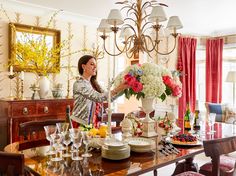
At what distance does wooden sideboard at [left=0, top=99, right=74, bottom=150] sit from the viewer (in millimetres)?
3217

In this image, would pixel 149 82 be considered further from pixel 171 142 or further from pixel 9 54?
pixel 9 54

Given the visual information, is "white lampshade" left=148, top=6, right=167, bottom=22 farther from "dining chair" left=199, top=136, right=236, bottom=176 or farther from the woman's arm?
"dining chair" left=199, top=136, right=236, bottom=176

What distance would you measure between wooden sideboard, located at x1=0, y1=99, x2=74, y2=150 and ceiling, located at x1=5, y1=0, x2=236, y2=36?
1480 mm

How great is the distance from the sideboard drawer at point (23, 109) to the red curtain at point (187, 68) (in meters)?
3.47

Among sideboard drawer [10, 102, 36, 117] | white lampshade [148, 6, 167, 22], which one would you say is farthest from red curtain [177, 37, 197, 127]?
sideboard drawer [10, 102, 36, 117]

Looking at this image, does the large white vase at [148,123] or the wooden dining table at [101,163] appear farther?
the large white vase at [148,123]

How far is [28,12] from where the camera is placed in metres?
3.83

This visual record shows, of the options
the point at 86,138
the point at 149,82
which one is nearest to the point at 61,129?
the point at 86,138

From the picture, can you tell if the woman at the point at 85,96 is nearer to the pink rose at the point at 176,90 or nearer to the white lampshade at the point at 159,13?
the pink rose at the point at 176,90

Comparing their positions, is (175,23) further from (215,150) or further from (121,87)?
(215,150)

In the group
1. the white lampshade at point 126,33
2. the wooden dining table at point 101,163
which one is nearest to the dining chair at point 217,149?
the wooden dining table at point 101,163

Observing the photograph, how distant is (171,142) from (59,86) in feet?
7.93

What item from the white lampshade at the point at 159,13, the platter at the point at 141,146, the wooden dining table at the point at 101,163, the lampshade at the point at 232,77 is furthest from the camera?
the lampshade at the point at 232,77

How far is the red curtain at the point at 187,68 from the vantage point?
564 centimetres
